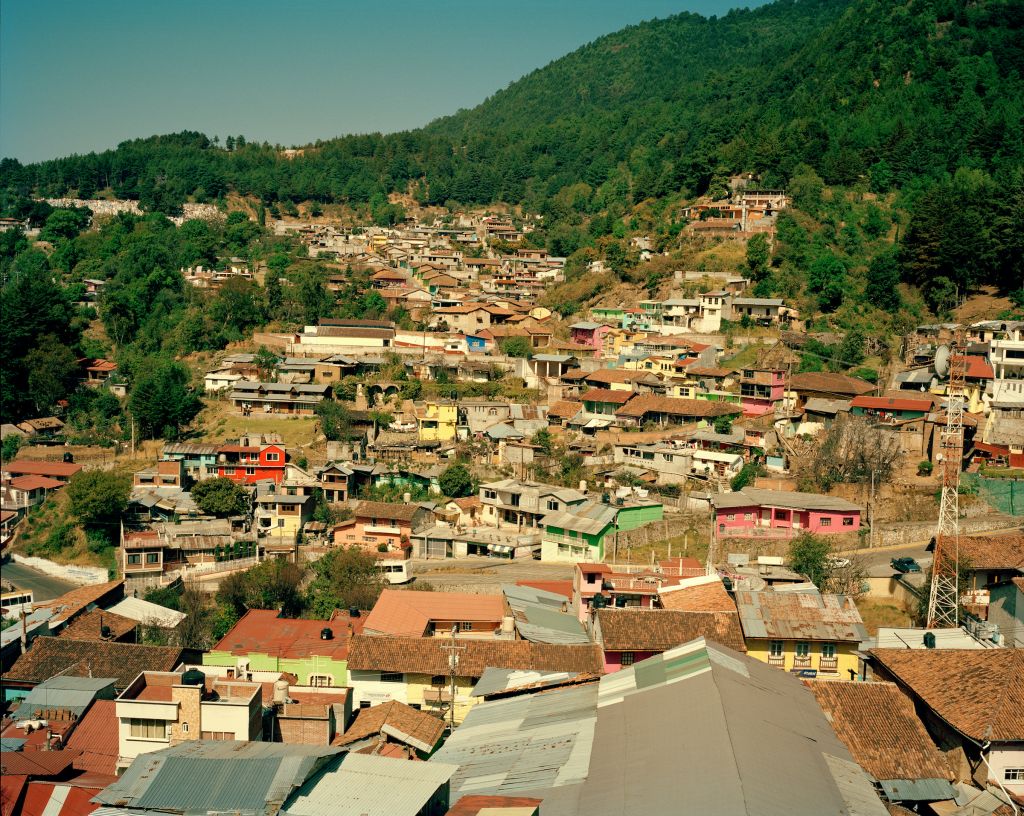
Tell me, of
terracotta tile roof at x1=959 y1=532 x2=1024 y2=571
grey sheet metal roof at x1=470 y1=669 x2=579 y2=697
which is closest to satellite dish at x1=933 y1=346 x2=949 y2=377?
terracotta tile roof at x1=959 y1=532 x2=1024 y2=571

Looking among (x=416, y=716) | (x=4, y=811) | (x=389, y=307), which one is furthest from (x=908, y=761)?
(x=389, y=307)

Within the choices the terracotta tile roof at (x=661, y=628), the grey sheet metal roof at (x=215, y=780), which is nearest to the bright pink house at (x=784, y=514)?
the terracotta tile roof at (x=661, y=628)

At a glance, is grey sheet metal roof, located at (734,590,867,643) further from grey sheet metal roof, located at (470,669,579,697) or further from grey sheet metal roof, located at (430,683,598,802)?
grey sheet metal roof, located at (430,683,598,802)

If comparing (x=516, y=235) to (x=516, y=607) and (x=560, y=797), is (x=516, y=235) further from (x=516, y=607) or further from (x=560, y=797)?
(x=560, y=797)

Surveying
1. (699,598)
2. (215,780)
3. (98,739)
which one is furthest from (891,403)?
(215,780)

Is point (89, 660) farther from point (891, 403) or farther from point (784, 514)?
point (891, 403)
